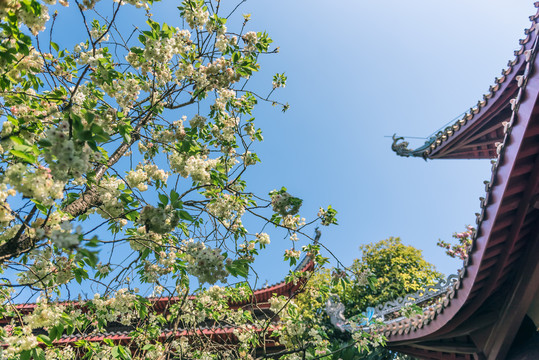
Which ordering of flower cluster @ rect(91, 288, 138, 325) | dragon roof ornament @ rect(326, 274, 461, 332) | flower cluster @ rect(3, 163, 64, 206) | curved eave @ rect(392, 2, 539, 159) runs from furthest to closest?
1. curved eave @ rect(392, 2, 539, 159)
2. dragon roof ornament @ rect(326, 274, 461, 332)
3. flower cluster @ rect(91, 288, 138, 325)
4. flower cluster @ rect(3, 163, 64, 206)

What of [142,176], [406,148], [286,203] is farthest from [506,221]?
[406,148]

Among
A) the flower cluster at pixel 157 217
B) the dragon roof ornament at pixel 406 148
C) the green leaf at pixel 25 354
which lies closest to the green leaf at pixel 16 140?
the flower cluster at pixel 157 217

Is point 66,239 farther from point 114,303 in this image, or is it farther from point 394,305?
point 394,305

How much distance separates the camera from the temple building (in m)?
3.30

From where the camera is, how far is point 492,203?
11.9 feet

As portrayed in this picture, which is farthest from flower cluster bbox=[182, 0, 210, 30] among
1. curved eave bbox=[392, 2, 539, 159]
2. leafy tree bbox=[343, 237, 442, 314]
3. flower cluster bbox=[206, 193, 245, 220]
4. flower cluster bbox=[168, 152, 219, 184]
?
leafy tree bbox=[343, 237, 442, 314]

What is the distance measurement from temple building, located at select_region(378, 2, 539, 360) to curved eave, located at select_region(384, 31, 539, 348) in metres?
0.01

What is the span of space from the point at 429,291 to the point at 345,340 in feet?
7.81

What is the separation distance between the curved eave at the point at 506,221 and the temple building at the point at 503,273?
1 centimetres

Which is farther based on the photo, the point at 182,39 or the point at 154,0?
the point at 182,39

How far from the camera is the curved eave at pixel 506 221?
3199mm

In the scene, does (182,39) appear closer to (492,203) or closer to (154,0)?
(154,0)

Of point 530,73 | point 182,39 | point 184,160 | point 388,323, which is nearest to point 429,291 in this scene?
point 388,323

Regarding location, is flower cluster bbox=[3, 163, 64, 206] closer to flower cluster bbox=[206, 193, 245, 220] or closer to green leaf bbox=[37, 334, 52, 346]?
green leaf bbox=[37, 334, 52, 346]
